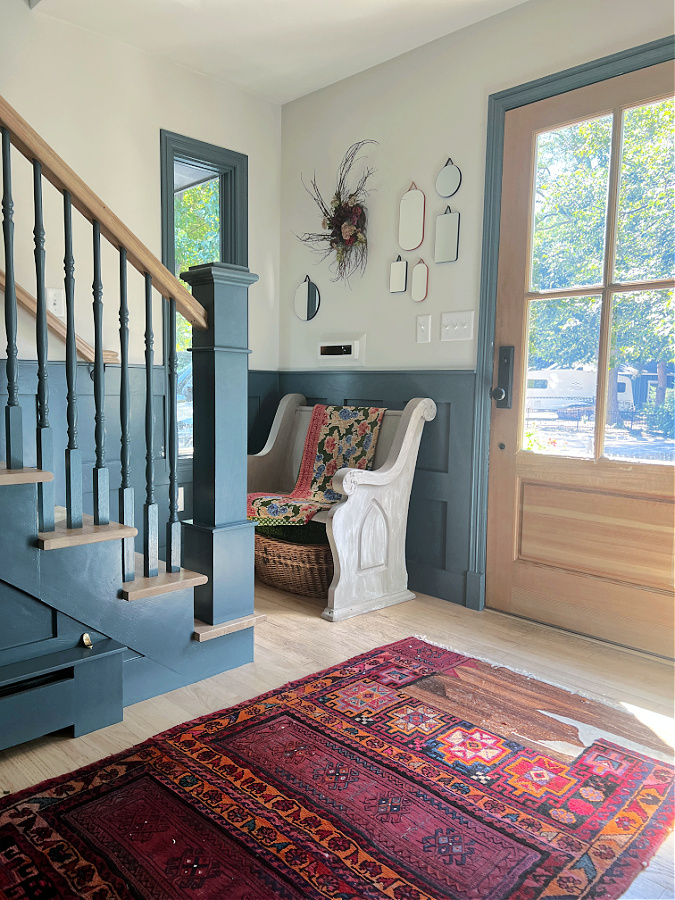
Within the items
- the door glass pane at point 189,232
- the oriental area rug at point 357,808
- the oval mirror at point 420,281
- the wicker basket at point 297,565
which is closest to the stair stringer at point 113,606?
the oriental area rug at point 357,808

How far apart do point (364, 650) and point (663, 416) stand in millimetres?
1457

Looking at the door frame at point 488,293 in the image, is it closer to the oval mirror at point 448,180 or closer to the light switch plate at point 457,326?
the light switch plate at point 457,326

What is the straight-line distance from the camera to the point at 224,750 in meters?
1.91

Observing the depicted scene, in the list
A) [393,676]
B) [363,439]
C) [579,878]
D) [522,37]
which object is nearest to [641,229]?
[522,37]

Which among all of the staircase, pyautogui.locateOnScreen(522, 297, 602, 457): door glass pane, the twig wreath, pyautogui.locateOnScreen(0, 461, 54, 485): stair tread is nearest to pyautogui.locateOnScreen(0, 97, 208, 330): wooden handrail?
the staircase

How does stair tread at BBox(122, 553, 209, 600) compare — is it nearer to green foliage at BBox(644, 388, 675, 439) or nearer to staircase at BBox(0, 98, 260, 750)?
staircase at BBox(0, 98, 260, 750)

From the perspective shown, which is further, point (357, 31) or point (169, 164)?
point (169, 164)

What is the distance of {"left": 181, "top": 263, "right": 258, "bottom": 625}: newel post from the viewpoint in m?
2.33

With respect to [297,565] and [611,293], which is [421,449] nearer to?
[297,565]

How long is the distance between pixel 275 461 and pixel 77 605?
1978 mm

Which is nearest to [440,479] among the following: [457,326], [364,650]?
[457,326]

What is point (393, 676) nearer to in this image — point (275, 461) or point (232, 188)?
point (275, 461)

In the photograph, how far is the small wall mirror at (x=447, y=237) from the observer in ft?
10.5

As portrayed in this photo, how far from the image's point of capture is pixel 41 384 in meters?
1.90
